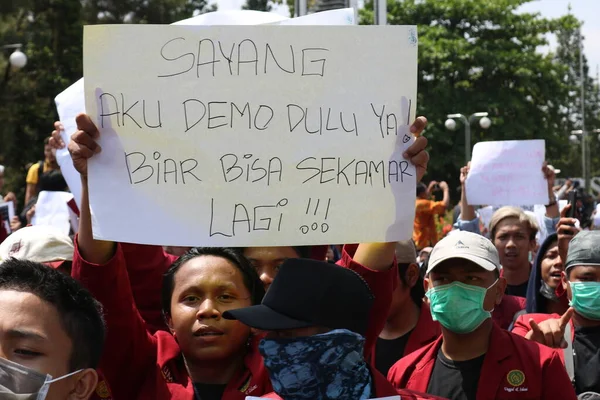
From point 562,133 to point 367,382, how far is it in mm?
54860

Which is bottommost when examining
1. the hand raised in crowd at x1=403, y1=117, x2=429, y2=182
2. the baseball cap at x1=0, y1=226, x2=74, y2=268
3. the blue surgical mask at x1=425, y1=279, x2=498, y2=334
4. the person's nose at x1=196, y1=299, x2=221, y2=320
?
the blue surgical mask at x1=425, y1=279, x2=498, y2=334

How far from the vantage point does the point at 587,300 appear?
4.93 metres

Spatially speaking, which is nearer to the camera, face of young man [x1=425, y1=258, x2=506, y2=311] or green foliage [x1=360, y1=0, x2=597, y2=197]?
face of young man [x1=425, y1=258, x2=506, y2=311]

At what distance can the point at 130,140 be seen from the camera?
343 cm

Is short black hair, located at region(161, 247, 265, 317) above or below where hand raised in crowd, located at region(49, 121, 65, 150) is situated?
below

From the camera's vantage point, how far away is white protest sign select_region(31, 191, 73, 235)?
770 cm

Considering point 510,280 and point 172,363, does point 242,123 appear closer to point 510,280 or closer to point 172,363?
point 172,363

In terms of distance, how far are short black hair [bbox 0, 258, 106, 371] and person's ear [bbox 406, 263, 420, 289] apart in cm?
243

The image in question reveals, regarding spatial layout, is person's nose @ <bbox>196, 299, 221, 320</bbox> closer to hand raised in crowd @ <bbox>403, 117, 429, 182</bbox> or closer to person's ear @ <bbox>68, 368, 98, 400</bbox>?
person's ear @ <bbox>68, 368, 98, 400</bbox>

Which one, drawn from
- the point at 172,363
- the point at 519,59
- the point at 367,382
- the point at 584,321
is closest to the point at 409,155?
the point at 367,382

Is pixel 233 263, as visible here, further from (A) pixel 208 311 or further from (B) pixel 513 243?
(B) pixel 513 243

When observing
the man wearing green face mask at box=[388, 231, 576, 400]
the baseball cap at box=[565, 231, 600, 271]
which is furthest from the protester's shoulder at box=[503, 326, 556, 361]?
the baseball cap at box=[565, 231, 600, 271]

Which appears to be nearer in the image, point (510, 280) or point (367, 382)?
point (367, 382)

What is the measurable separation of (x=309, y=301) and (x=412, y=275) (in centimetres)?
244
